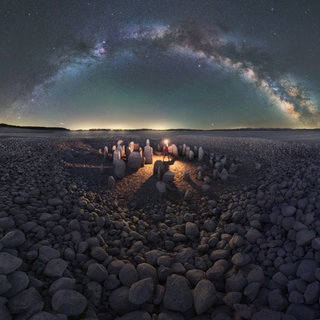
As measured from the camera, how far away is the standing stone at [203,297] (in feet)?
10.7

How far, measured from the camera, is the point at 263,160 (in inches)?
334

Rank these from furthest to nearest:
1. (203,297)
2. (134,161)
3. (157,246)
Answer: (134,161) < (157,246) < (203,297)

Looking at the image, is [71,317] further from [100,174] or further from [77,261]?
[100,174]

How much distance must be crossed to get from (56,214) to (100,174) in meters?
2.92

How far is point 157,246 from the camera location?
4.77 m

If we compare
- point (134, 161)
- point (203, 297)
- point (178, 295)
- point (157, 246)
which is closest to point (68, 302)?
point (178, 295)

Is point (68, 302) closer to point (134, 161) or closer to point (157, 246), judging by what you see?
point (157, 246)

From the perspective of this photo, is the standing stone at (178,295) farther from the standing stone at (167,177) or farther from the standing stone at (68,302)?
the standing stone at (167,177)

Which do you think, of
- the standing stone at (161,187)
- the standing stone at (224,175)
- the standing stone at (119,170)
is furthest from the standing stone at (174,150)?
the standing stone at (161,187)

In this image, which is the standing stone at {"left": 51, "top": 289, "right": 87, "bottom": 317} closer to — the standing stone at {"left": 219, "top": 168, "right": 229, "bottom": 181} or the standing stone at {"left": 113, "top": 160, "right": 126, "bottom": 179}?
the standing stone at {"left": 113, "top": 160, "right": 126, "bottom": 179}

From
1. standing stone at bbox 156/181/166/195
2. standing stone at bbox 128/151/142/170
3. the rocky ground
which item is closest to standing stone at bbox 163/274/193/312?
the rocky ground

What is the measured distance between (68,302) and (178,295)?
1.48 meters

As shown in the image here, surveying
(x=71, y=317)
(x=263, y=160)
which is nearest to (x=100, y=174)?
(x=71, y=317)

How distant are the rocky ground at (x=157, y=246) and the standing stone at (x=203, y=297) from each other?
0.05ft
